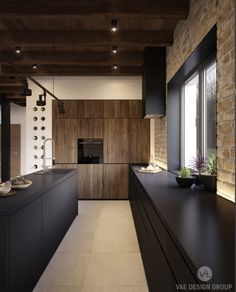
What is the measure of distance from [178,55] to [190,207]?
8.05ft

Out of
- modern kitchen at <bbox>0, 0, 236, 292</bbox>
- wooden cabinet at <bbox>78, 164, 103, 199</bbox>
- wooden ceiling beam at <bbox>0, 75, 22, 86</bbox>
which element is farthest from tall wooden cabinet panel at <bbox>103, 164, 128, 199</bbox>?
wooden ceiling beam at <bbox>0, 75, 22, 86</bbox>

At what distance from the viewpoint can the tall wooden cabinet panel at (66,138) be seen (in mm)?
5801

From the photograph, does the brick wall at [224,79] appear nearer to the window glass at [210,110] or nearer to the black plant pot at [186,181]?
the black plant pot at [186,181]

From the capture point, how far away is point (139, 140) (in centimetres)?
585

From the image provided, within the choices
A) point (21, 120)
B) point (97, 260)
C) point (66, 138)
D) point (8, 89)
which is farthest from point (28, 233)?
point (21, 120)

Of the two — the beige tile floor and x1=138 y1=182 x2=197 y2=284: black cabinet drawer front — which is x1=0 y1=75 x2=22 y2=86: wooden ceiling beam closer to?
the beige tile floor

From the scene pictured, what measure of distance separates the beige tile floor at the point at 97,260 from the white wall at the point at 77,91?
2.50 metres

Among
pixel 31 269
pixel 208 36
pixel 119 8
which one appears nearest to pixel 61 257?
pixel 31 269

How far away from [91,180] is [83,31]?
330 centimetres

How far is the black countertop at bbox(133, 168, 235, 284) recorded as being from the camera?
3.10ft

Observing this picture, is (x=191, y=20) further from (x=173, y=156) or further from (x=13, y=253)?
(x=13, y=253)

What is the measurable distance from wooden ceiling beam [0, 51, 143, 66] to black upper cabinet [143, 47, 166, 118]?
Answer: 1.61 ft

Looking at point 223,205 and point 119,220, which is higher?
point 223,205

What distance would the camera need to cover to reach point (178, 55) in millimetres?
3445
